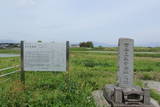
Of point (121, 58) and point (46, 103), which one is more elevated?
point (121, 58)

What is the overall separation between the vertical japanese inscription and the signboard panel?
6.90 feet

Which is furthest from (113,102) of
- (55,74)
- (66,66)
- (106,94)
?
(55,74)

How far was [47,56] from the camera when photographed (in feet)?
19.3

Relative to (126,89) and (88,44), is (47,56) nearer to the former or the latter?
(126,89)

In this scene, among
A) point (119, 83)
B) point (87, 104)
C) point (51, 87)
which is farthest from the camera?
point (51, 87)

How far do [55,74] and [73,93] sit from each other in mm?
3191

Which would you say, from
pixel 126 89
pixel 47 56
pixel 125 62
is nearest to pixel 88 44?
pixel 47 56

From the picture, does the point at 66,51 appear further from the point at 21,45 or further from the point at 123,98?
the point at 123,98

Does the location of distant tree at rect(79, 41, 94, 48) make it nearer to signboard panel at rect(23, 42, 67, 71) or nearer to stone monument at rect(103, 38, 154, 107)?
signboard panel at rect(23, 42, 67, 71)

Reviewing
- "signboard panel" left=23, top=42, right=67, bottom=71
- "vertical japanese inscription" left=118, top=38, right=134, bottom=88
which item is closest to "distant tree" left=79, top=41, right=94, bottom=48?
"signboard panel" left=23, top=42, right=67, bottom=71

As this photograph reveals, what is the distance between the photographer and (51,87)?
5.85m

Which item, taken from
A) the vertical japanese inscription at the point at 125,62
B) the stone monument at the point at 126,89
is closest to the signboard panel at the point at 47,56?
the stone monument at the point at 126,89

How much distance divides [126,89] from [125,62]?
2.28 ft

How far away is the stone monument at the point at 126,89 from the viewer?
4.20 metres
